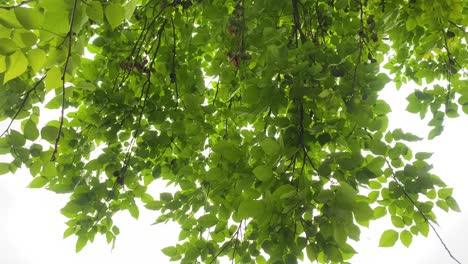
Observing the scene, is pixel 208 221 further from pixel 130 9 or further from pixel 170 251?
pixel 130 9

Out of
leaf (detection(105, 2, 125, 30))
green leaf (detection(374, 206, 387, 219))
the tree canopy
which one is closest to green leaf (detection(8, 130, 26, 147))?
the tree canopy

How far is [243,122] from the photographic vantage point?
8.65 ft

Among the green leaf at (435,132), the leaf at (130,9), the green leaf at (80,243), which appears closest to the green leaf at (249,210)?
the leaf at (130,9)

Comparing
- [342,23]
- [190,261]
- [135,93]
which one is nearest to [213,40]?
[135,93]

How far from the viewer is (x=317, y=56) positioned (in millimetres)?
1529

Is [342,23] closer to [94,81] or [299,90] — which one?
[299,90]

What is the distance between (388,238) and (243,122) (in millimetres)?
1383

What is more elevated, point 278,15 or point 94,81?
point 278,15

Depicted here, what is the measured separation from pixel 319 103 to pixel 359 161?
34 cm

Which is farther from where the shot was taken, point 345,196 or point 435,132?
point 435,132

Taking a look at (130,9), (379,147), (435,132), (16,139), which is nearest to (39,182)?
(16,139)

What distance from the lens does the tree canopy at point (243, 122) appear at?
1.06m

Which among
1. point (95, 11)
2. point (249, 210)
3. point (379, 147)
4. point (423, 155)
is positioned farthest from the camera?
point (423, 155)

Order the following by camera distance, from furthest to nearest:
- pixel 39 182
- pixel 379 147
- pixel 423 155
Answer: pixel 39 182
pixel 423 155
pixel 379 147
